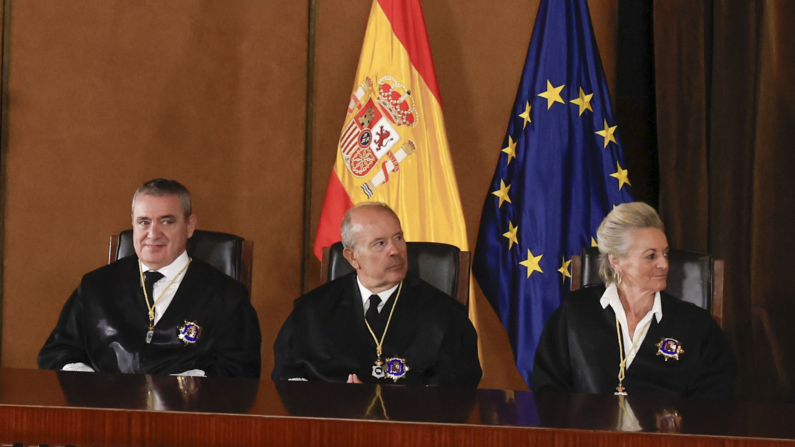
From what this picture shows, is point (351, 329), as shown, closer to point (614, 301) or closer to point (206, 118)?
point (614, 301)

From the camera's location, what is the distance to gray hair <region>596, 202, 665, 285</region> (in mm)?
2395

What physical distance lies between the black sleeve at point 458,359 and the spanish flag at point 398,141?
1135 millimetres

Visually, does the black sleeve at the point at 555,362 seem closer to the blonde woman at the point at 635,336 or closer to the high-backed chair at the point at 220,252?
the blonde woman at the point at 635,336

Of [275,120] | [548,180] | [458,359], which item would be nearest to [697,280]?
[458,359]

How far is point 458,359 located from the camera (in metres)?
2.54

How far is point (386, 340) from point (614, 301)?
755 millimetres

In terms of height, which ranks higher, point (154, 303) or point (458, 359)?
point (154, 303)

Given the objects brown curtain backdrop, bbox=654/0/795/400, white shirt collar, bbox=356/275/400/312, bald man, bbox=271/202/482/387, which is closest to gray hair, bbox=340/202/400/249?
bald man, bbox=271/202/482/387

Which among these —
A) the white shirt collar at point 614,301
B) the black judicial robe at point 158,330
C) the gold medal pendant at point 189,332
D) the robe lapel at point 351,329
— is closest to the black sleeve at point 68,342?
the black judicial robe at point 158,330

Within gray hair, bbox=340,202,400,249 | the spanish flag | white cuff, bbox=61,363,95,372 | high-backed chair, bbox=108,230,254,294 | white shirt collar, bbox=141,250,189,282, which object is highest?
the spanish flag

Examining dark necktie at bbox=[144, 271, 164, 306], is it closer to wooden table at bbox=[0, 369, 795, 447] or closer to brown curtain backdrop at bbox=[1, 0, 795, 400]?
wooden table at bbox=[0, 369, 795, 447]

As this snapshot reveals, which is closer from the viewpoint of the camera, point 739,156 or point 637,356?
point 637,356

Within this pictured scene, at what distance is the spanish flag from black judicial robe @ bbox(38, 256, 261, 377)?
116 cm

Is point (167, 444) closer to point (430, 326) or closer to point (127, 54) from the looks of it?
point (430, 326)
